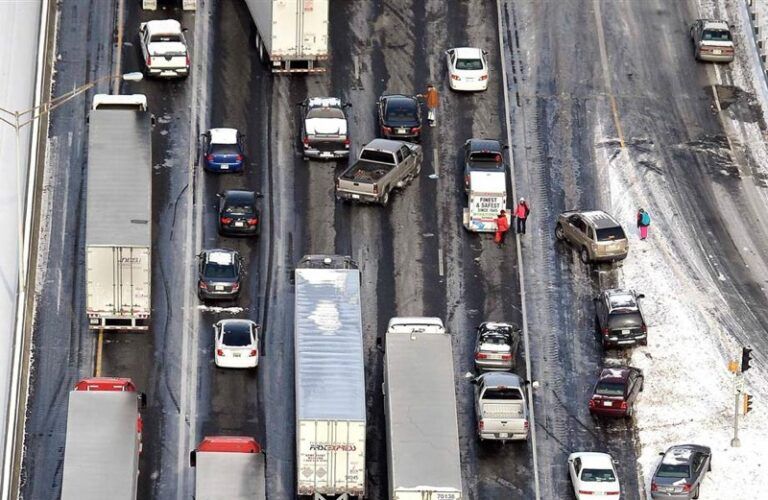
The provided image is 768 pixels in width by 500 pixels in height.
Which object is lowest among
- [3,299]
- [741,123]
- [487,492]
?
[487,492]

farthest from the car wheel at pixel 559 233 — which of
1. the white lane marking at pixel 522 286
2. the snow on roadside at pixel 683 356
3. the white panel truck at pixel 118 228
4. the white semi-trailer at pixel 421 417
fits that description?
the white panel truck at pixel 118 228

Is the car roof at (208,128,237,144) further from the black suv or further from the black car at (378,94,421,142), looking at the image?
the black suv

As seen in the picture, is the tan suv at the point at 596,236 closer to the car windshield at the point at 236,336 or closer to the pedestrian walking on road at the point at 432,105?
the pedestrian walking on road at the point at 432,105

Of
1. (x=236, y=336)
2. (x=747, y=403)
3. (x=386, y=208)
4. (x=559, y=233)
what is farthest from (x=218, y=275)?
(x=747, y=403)

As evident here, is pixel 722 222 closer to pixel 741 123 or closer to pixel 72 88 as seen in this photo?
pixel 741 123

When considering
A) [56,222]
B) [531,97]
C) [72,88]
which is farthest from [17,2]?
[531,97]

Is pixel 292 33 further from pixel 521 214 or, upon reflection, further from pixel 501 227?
pixel 521 214
